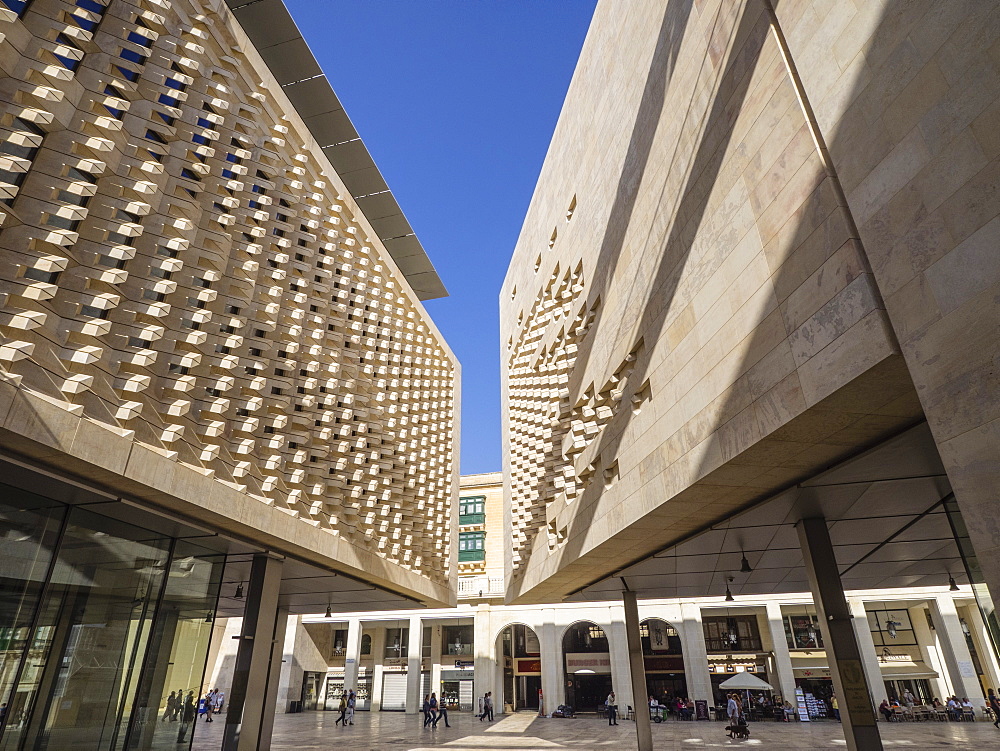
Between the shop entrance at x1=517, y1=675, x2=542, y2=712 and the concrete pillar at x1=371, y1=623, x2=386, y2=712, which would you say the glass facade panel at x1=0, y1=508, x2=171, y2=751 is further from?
the shop entrance at x1=517, y1=675, x2=542, y2=712

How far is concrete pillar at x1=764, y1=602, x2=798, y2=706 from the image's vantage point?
31906 mm

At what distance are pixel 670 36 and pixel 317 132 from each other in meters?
12.9

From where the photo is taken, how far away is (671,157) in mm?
10688

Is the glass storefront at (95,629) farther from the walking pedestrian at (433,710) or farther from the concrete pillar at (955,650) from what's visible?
the concrete pillar at (955,650)

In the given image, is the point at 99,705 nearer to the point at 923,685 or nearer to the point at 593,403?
the point at 593,403

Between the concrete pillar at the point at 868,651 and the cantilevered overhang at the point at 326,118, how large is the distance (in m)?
27.7

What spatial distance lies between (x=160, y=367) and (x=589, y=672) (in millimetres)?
34452

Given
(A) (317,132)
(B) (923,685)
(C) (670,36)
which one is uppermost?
(A) (317,132)

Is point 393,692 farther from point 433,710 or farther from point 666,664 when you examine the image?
point 666,664

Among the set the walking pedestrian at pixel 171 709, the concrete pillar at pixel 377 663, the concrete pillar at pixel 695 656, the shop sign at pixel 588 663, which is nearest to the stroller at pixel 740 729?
the concrete pillar at pixel 695 656

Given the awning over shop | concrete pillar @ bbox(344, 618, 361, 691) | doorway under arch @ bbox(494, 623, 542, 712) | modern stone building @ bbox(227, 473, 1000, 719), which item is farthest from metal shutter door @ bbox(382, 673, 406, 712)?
the awning over shop

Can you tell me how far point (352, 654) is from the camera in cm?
3622

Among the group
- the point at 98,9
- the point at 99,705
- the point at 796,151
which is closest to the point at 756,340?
the point at 796,151

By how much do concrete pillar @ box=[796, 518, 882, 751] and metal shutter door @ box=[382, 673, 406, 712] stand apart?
34.1 m
